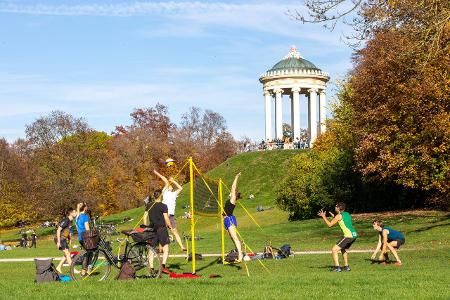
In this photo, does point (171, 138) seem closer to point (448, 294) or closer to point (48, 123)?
point (48, 123)

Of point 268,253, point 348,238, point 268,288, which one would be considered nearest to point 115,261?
point 268,288

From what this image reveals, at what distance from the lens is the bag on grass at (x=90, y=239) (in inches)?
603

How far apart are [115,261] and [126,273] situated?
2.98ft

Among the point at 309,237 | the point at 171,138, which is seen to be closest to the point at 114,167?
the point at 171,138

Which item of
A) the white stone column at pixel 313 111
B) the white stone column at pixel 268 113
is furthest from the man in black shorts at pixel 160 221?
the white stone column at pixel 313 111

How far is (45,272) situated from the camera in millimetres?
15039

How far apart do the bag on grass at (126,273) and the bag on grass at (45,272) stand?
1.51 meters

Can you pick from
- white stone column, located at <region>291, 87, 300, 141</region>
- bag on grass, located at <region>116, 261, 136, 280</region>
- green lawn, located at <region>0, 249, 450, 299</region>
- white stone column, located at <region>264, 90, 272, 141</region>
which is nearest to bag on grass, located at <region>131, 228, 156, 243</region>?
bag on grass, located at <region>116, 261, 136, 280</region>

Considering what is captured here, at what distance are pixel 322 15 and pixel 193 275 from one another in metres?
6.43

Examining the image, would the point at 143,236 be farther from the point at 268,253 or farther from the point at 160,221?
the point at 268,253

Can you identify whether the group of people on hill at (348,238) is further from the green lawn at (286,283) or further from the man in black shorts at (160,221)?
the man in black shorts at (160,221)

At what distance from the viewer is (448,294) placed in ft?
36.6

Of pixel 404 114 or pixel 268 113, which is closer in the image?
pixel 404 114

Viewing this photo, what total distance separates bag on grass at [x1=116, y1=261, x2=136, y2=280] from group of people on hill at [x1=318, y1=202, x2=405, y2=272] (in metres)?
4.38
